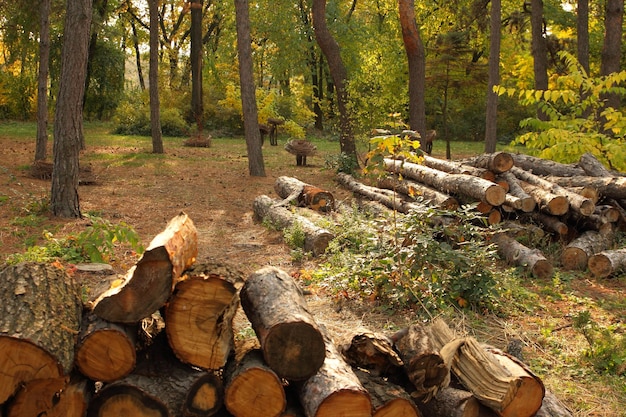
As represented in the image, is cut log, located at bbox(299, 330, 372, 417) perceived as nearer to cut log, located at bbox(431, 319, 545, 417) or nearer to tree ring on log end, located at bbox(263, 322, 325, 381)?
tree ring on log end, located at bbox(263, 322, 325, 381)

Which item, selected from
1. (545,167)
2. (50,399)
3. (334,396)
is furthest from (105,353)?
(545,167)

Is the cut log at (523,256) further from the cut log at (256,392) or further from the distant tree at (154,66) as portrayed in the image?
the distant tree at (154,66)

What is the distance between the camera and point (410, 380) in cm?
405

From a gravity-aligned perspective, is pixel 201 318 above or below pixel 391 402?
above

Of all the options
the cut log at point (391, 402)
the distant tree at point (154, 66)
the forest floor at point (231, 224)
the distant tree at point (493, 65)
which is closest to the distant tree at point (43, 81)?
the forest floor at point (231, 224)

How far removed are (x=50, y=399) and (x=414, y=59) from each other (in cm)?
1514

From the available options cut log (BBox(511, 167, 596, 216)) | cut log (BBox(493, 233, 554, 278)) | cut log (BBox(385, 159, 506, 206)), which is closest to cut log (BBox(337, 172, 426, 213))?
cut log (BBox(385, 159, 506, 206))

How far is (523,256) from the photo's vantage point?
8.30 m

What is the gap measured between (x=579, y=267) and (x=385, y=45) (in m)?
25.1

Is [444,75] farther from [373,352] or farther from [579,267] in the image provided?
[373,352]

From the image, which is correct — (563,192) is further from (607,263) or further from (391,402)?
(391,402)

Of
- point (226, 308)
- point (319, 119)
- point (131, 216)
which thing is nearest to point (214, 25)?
point (319, 119)

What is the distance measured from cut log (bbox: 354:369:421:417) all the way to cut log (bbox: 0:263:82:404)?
1829 millimetres

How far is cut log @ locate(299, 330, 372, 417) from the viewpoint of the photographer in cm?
366
